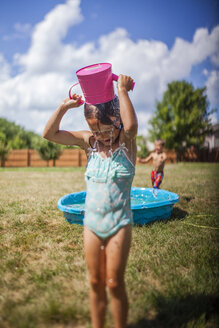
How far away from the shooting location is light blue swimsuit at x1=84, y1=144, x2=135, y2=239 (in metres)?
1.67

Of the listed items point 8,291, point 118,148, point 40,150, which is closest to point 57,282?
point 8,291

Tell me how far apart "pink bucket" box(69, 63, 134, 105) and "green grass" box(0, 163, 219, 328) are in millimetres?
1560

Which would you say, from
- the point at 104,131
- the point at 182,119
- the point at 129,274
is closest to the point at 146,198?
the point at 129,274

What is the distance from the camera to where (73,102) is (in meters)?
2.03

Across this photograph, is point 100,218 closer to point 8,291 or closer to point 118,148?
point 118,148

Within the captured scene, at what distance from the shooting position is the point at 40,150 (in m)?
25.9

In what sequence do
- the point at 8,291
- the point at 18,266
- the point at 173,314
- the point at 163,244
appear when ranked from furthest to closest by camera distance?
the point at 163,244, the point at 18,266, the point at 8,291, the point at 173,314

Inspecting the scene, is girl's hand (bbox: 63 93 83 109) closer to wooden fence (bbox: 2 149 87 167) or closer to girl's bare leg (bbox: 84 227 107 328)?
girl's bare leg (bbox: 84 227 107 328)

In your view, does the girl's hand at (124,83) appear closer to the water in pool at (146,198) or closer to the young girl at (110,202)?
the young girl at (110,202)

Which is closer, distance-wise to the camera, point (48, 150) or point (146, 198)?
point (146, 198)

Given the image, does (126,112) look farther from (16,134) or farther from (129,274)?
(16,134)

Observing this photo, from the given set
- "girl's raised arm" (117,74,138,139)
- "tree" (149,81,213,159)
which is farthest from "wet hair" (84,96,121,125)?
"tree" (149,81,213,159)

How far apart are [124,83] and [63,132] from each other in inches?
25.8

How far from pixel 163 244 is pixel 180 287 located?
1.00 meters
